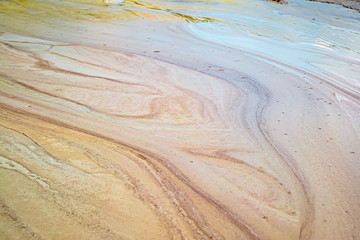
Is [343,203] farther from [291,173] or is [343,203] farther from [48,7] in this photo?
[48,7]

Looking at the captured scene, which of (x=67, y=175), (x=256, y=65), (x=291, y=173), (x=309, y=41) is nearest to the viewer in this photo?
(x=67, y=175)

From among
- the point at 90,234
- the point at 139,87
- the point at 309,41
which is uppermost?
the point at 309,41

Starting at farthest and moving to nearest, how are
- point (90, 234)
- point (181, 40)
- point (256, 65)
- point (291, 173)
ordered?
point (181, 40) → point (256, 65) → point (291, 173) → point (90, 234)

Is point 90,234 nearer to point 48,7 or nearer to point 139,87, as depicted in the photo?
point 139,87

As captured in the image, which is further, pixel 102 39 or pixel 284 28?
pixel 284 28

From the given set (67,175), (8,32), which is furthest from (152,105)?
(8,32)

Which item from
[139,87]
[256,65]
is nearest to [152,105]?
[139,87]

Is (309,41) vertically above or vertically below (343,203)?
above
